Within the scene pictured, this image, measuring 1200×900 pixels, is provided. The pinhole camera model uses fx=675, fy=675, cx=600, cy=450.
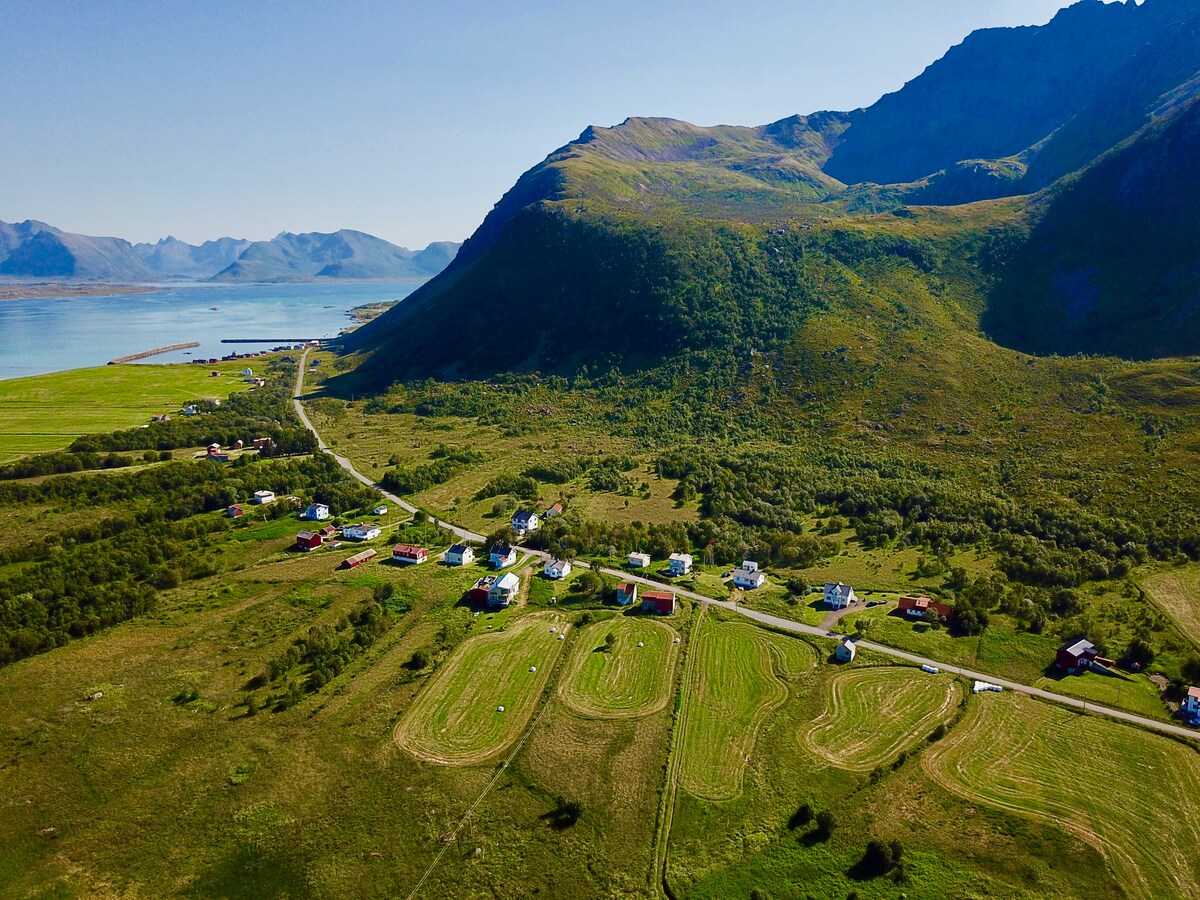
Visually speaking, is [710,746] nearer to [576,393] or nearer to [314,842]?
[314,842]

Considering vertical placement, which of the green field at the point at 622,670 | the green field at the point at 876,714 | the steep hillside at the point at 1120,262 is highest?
the steep hillside at the point at 1120,262

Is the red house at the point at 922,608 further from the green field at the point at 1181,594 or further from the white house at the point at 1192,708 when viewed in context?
the green field at the point at 1181,594

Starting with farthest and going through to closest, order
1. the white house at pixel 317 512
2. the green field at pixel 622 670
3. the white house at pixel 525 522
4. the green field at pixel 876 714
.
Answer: the white house at pixel 317 512 < the white house at pixel 525 522 < the green field at pixel 622 670 < the green field at pixel 876 714

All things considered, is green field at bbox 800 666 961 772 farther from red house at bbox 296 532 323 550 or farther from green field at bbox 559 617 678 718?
red house at bbox 296 532 323 550

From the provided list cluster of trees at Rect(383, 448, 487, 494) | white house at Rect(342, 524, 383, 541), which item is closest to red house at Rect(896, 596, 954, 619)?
white house at Rect(342, 524, 383, 541)

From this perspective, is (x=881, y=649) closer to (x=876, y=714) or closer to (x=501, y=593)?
(x=876, y=714)

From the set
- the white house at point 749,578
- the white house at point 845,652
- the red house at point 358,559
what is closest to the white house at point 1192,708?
the white house at point 845,652
